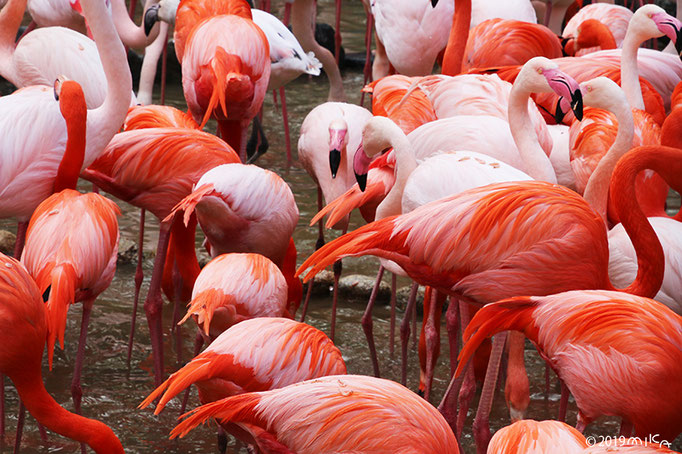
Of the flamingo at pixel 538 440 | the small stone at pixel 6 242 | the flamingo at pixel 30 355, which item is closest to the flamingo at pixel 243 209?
the flamingo at pixel 30 355

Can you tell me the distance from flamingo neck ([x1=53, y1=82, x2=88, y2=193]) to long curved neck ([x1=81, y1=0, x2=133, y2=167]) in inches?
7.2

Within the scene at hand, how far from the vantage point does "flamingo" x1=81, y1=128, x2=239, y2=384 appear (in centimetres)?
353

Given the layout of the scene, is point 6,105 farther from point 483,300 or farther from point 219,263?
point 483,300

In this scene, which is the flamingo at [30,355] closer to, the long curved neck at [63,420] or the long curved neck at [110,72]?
the long curved neck at [63,420]

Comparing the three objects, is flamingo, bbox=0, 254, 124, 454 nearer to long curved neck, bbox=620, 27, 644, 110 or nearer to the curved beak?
long curved neck, bbox=620, 27, 644, 110

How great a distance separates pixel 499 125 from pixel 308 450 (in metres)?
1.88

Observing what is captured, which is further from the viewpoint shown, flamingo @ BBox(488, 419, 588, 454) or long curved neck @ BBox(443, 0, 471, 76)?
long curved neck @ BBox(443, 0, 471, 76)

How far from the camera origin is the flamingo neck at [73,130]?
10.7 ft

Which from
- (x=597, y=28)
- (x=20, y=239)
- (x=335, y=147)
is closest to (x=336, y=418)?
(x=335, y=147)

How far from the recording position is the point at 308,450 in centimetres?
227

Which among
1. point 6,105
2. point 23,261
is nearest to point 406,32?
point 6,105

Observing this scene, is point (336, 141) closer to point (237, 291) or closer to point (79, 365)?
point (237, 291)

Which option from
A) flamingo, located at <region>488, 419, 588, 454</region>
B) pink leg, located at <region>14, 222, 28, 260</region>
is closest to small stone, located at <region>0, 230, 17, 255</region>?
pink leg, located at <region>14, 222, 28, 260</region>

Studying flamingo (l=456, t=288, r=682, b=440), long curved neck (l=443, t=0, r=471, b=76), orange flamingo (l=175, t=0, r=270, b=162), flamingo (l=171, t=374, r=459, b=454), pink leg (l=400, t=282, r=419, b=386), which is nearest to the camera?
flamingo (l=171, t=374, r=459, b=454)
